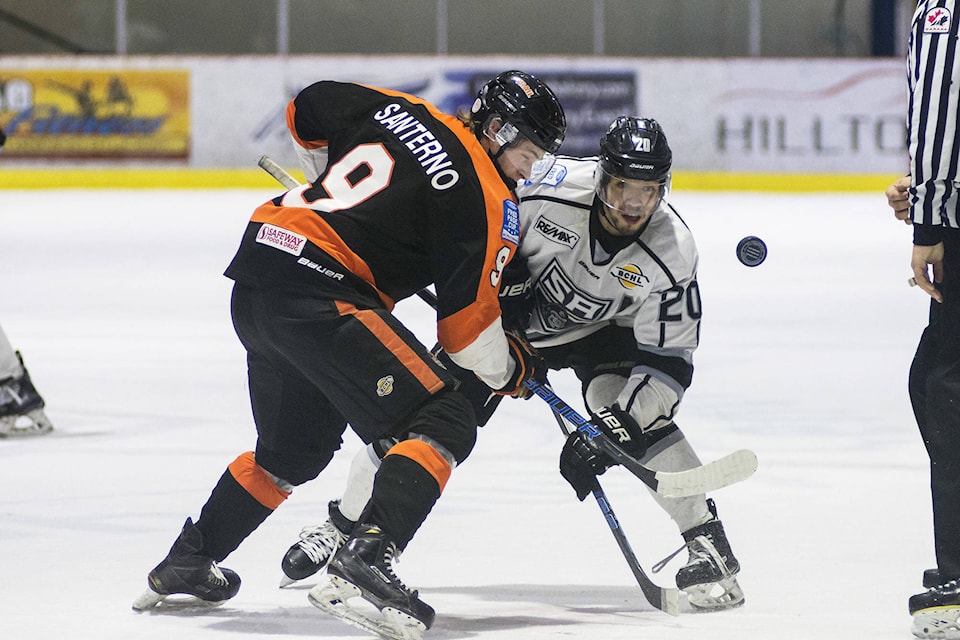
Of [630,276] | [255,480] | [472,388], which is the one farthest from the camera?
[472,388]

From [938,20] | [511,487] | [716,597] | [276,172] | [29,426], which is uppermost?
[938,20]

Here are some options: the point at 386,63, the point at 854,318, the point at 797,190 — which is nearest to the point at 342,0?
the point at 386,63

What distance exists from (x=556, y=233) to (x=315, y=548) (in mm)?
764

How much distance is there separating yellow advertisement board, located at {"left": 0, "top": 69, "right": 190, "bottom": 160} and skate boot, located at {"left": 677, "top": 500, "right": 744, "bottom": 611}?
10044 millimetres

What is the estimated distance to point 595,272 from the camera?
3.01 meters

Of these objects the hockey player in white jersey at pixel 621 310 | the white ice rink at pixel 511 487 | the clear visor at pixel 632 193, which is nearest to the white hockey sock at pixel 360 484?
the hockey player in white jersey at pixel 621 310

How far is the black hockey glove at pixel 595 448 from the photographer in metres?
2.82

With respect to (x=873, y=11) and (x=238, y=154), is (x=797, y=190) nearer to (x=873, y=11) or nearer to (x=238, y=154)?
(x=873, y=11)

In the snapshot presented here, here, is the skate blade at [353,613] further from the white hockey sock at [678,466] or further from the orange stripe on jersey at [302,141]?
the orange stripe on jersey at [302,141]

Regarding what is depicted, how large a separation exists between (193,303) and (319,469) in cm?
441

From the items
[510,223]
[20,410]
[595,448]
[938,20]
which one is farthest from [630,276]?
[20,410]

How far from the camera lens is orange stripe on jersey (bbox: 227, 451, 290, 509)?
8.98ft

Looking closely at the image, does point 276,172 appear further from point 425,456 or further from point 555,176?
point 425,456

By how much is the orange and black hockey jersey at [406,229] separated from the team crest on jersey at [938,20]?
0.72 metres
